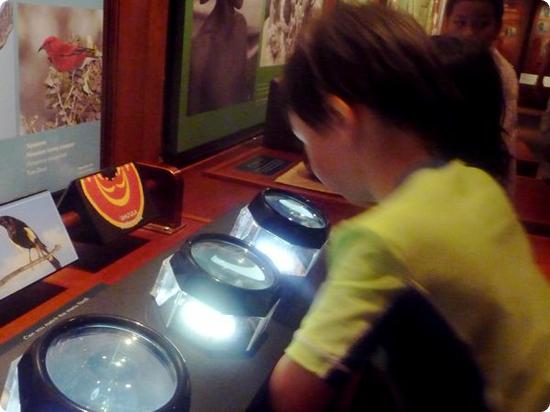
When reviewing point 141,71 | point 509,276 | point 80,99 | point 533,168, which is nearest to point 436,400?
point 509,276

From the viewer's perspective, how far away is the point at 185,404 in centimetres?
58

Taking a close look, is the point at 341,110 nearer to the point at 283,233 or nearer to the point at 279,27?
the point at 283,233

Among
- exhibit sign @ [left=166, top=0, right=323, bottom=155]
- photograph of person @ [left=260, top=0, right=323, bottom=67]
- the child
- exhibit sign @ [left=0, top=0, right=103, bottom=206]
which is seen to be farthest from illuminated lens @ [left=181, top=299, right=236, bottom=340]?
photograph of person @ [left=260, top=0, right=323, bottom=67]

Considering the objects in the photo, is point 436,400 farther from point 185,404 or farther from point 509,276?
point 185,404

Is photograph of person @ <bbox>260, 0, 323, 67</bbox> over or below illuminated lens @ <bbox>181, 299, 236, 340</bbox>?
over

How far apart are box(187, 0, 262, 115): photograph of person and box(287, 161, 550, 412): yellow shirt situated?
86 centimetres

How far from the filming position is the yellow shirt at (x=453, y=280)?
61 cm

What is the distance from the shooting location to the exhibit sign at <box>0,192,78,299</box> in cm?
78

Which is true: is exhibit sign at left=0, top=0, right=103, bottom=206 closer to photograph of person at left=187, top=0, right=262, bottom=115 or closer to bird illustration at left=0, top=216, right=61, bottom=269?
bird illustration at left=0, top=216, right=61, bottom=269

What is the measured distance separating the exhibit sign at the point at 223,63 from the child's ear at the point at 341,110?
0.69 meters

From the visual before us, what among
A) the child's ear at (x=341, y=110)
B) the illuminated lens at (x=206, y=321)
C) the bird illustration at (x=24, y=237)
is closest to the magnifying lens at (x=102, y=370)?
the illuminated lens at (x=206, y=321)

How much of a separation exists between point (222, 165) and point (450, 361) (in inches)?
39.7

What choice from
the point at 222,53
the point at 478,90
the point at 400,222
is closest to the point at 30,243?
the point at 400,222

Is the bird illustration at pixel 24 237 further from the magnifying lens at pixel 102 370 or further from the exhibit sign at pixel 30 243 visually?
the magnifying lens at pixel 102 370
